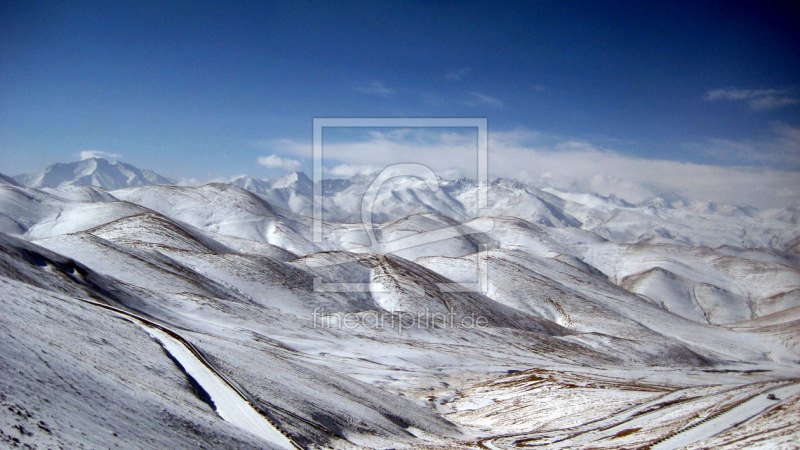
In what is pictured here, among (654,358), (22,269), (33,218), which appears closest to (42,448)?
(22,269)

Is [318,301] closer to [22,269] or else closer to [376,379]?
[376,379]

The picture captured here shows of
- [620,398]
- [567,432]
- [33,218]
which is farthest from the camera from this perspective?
[33,218]

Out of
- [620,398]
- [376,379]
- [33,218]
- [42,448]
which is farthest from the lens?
[33,218]

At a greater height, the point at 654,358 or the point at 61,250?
the point at 61,250

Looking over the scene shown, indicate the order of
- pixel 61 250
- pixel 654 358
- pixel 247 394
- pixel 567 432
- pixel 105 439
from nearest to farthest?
1. pixel 105 439
2. pixel 247 394
3. pixel 567 432
4. pixel 61 250
5. pixel 654 358

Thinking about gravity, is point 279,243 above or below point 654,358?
above

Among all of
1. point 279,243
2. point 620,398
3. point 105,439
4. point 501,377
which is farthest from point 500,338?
point 279,243

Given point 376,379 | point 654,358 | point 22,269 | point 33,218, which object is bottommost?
point 654,358

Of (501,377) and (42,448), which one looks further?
(501,377)

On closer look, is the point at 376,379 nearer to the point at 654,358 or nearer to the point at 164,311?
the point at 164,311
